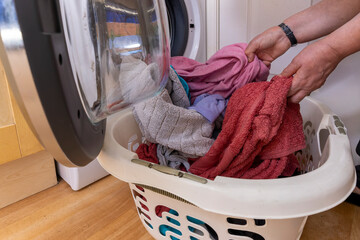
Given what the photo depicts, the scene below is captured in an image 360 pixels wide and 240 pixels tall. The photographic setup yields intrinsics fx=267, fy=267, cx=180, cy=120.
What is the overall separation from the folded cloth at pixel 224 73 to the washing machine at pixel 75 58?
15 centimetres

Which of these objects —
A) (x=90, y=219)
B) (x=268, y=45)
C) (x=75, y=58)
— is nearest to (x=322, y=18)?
(x=268, y=45)

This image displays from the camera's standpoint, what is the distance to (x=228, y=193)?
39cm

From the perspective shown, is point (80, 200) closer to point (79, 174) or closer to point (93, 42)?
point (79, 174)

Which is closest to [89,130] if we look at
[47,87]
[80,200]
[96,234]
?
[47,87]

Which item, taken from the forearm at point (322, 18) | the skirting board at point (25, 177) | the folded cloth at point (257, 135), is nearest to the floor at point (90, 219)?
the skirting board at point (25, 177)

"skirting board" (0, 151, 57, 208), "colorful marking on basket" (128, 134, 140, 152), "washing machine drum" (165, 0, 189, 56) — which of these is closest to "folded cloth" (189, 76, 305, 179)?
"colorful marking on basket" (128, 134, 140, 152)

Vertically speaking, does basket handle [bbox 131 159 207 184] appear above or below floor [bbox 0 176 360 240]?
above

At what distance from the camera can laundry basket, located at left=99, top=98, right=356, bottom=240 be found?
38 centimetres

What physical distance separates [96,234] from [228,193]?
50 centimetres

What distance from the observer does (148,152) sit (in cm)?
65

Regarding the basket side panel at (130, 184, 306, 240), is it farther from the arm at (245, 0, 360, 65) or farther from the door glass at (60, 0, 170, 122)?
the arm at (245, 0, 360, 65)

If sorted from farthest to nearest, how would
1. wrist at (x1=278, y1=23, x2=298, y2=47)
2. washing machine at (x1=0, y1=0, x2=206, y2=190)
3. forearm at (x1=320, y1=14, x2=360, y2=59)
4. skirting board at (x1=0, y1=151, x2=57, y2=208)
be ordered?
skirting board at (x1=0, y1=151, x2=57, y2=208)
wrist at (x1=278, y1=23, x2=298, y2=47)
forearm at (x1=320, y1=14, x2=360, y2=59)
washing machine at (x1=0, y1=0, x2=206, y2=190)

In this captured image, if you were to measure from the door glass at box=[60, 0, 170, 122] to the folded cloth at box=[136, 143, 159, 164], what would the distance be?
0.15 meters

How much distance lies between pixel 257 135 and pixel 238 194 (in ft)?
0.46
